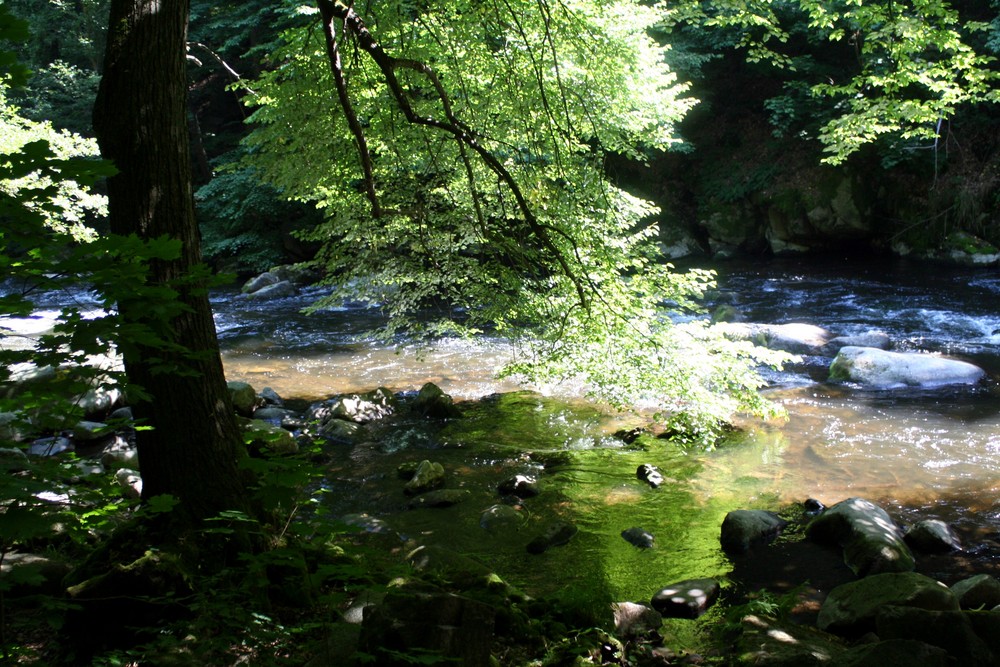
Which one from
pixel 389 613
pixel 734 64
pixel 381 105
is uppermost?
pixel 734 64

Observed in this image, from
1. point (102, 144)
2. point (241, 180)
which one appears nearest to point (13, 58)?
point (102, 144)

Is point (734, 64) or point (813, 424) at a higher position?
point (734, 64)

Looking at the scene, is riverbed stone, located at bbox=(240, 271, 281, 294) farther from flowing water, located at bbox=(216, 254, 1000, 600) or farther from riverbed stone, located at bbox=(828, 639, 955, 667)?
riverbed stone, located at bbox=(828, 639, 955, 667)

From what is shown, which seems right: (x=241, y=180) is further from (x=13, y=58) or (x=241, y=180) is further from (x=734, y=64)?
(x=13, y=58)

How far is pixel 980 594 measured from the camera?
4.17 m

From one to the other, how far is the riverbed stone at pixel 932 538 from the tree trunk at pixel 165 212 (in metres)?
4.82

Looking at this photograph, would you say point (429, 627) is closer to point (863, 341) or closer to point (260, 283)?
point (863, 341)

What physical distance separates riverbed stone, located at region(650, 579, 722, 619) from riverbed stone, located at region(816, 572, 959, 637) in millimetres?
641

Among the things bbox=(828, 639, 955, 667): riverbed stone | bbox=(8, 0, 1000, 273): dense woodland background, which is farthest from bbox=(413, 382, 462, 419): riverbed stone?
bbox=(8, 0, 1000, 273): dense woodland background

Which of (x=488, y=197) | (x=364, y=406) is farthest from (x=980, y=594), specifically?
(x=364, y=406)

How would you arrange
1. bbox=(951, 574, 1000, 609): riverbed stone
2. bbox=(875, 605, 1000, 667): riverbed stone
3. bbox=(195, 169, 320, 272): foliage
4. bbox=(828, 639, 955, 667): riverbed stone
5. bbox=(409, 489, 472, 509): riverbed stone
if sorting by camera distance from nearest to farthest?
bbox=(828, 639, 955, 667): riverbed stone < bbox=(875, 605, 1000, 667): riverbed stone < bbox=(951, 574, 1000, 609): riverbed stone < bbox=(409, 489, 472, 509): riverbed stone < bbox=(195, 169, 320, 272): foliage

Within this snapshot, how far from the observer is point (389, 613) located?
8.11ft

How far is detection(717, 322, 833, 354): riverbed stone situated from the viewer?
10773 millimetres

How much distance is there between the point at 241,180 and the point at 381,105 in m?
16.0
